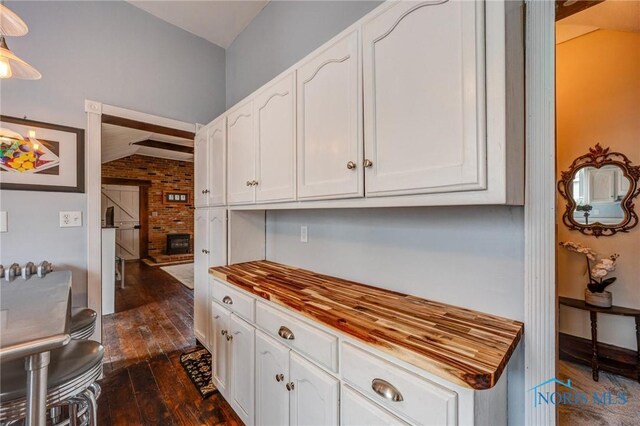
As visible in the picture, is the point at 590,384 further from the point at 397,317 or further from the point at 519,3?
the point at 519,3

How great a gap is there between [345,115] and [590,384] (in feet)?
8.74

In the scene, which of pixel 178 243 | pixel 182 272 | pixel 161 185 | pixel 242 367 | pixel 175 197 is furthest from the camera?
pixel 175 197

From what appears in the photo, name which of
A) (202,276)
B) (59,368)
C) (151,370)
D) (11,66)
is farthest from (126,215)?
(59,368)

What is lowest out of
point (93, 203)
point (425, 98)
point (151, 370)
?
point (151, 370)

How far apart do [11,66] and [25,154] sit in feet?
2.63

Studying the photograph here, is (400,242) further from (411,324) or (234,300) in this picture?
(234,300)

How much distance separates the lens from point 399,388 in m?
0.82

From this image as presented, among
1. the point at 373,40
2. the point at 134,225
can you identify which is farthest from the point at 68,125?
the point at 134,225

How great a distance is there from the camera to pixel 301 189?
4.73 feet

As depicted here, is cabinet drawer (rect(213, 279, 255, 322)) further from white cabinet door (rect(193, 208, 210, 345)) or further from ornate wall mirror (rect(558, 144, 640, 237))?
ornate wall mirror (rect(558, 144, 640, 237))

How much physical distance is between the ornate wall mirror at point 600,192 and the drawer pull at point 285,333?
278cm

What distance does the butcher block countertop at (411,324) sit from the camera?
0.72m

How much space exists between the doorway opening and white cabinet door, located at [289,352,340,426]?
1.95 metres

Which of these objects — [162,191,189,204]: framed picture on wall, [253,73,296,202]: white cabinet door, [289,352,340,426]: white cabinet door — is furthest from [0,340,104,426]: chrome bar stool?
[162,191,189,204]: framed picture on wall
